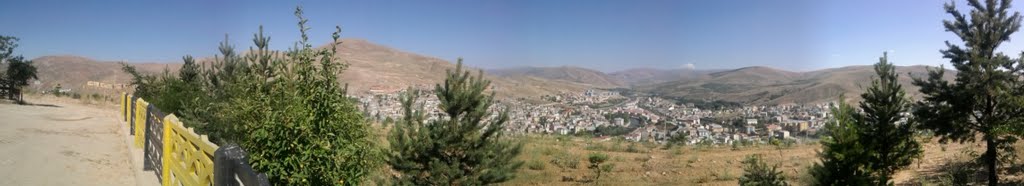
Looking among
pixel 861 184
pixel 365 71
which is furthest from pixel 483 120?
pixel 365 71

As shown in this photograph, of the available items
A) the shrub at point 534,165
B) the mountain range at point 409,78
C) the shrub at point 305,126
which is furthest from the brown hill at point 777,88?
the shrub at point 305,126

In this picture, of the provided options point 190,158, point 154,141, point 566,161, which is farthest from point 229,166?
point 566,161

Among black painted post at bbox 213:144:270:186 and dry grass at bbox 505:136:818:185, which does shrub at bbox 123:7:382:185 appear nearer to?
black painted post at bbox 213:144:270:186

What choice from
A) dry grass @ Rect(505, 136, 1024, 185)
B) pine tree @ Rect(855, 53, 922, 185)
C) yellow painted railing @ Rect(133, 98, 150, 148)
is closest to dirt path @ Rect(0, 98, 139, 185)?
yellow painted railing @ Rect(133, 98, 150, 148)

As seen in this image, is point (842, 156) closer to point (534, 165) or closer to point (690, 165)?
point (690, 165)

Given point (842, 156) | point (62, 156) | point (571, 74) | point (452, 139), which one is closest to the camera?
point (62, 156)
